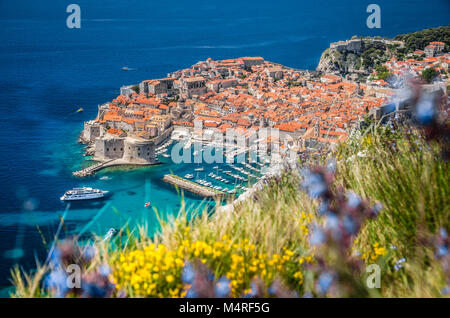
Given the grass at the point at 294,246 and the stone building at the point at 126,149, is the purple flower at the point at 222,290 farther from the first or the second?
the stone building at the point at 126,149

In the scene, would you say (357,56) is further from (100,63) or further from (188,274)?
(188,274)

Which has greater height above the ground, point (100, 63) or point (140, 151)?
point (100, 63)

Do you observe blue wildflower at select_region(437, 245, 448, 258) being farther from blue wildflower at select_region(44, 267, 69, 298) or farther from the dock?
the dock

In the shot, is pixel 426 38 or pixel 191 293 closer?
pixel 191 293

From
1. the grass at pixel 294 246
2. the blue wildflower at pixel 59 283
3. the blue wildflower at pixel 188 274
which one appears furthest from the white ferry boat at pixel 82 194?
the blue wildflower at pixel 188 274

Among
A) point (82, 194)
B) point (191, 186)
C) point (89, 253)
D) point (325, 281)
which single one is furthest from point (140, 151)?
point (325, 281)

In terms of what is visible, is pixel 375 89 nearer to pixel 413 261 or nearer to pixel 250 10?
pixel 413 261
